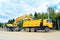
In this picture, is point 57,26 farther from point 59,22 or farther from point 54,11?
point 54,11

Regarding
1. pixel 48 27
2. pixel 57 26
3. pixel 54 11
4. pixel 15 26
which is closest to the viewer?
pixel 48 27

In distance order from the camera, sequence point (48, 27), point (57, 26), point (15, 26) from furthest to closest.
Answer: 1. point (57, 26)
2. point (15, 26)
3. point (48, 27)

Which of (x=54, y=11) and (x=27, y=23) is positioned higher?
(x=54, y=11)

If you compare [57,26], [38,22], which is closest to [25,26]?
[38,22]

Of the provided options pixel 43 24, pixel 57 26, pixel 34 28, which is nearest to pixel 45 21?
pixel 43 24

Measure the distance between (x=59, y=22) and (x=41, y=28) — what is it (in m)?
15.3

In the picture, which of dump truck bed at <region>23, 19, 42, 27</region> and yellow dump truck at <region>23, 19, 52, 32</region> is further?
dump truck bed at <region>23, 19, 42, 27</region>

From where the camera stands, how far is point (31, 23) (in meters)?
35.1

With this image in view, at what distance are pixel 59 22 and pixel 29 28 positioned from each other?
15.8 meters

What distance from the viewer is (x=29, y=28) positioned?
35344 mm

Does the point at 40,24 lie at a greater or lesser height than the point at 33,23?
lesser

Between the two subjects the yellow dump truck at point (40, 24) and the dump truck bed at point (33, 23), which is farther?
the dump truck bed at point (33, 23)

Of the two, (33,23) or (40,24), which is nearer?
(40,24)

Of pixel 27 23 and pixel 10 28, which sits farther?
pixel 10 28
